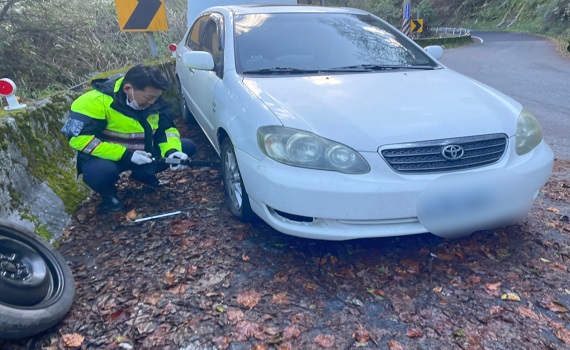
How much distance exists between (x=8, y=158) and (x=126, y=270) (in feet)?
3.92

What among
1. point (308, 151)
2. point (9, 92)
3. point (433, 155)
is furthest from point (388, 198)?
point (9, 92)

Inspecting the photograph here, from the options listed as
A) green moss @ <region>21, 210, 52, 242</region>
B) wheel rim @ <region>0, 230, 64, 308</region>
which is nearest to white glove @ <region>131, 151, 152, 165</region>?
green moss @ <region>21, 210, 52, 242</region>

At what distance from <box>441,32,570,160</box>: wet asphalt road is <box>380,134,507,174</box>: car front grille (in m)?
3.32

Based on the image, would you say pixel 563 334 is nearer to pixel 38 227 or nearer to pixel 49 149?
pixel 38 227

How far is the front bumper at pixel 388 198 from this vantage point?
8.13ft

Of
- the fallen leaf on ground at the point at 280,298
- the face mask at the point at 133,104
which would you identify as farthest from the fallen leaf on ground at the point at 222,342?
the face mask at the point at 133,104

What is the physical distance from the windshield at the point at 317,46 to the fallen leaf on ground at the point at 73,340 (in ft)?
6.91

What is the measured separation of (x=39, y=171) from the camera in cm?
335

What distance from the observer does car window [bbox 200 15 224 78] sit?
12.1ft

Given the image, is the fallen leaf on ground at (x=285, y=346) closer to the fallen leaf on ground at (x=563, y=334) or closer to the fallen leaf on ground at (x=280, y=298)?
the fallen leaf on ground at (x=280, y=298)

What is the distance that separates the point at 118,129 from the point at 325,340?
2233 mm

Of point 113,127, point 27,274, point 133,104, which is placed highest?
point 133,104

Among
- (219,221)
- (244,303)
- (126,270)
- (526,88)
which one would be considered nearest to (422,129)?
(244,303)

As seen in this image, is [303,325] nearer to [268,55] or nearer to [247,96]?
[247,96]
